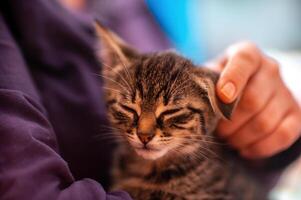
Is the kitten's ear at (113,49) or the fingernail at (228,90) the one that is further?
the kitten's ear at (113,49)

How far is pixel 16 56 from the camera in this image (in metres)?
0.81

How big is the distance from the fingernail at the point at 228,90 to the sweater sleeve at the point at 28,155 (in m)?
0.33

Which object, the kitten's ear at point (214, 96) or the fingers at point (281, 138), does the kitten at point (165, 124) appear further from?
the fingers at point (281, 138)

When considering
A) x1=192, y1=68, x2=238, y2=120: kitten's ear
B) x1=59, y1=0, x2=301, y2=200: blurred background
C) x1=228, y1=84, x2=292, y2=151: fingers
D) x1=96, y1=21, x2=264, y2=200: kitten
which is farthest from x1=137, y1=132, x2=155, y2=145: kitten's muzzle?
x1=59, y1=0, x2=301, y2=200: blurred background

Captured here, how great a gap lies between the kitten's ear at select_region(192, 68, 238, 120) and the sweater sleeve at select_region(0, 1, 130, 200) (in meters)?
0.31

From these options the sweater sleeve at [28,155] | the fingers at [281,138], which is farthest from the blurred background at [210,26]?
the sweater sleeve at [28,155]

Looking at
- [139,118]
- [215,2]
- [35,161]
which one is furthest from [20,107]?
[215,2]

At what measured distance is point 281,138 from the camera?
102 centimetres

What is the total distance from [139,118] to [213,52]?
6.47ft

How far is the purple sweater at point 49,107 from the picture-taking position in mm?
648

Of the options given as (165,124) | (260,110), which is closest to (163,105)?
(165,124)

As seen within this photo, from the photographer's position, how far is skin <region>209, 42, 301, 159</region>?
3.18 ft

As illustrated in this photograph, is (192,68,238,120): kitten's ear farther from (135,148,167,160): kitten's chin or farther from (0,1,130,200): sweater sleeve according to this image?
(0,1,130,200): sweater sleeve

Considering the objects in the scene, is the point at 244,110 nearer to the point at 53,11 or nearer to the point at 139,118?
the point at 139,118
